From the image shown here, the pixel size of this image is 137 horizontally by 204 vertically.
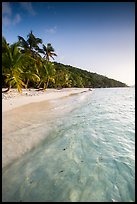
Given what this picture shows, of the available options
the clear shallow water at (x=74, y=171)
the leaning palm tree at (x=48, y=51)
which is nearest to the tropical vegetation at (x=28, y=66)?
the leaning palm tree at (x=48, y=51)

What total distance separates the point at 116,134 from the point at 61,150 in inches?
113

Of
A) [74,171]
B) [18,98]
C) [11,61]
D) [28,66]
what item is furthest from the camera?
[28,66]

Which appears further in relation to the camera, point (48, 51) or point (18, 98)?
point (48, 51)

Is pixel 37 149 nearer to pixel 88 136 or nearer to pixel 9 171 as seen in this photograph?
pixel 9 171

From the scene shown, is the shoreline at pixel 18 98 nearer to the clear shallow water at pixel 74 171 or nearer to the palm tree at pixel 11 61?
the palm tree at pixel 11 61

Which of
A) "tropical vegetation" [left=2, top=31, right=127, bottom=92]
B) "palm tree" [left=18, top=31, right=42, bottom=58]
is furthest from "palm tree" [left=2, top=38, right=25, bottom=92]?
"palm tree" [left=18, top=31, right=42, bottom=58]

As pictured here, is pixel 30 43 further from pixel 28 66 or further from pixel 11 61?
pixel 11 61

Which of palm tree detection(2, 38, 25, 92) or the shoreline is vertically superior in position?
palm tree detection(2, 38, 25, 92)

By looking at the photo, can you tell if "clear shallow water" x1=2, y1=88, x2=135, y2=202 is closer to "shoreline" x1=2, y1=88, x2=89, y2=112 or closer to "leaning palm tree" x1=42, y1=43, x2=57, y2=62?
"shoreline" x1=2, y1=88, x2=89, y2=112

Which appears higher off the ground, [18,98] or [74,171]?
[18,98]

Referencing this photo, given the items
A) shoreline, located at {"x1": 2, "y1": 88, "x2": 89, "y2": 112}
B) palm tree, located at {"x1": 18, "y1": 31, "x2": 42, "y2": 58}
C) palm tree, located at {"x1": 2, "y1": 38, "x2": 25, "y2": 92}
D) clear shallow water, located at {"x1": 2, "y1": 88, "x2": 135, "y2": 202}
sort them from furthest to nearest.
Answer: palm tree, located at {"x1": 18, "y1": 31, "x2": 42, "y2": 58}, palm tree, located at {"x1": 2, "y1": 38, "x2": 25, "y2": 92}, shoreline, located at {"x1": 2, "y1": 88, "x2": 89, "y2": 112}, clear shallow water, located at {"x1": 2, "y1": 88, "x2": 135, "y2": 202}

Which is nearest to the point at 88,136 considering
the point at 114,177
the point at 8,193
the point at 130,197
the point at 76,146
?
the point at 76,146

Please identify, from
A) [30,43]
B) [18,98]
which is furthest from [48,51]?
[18,98]

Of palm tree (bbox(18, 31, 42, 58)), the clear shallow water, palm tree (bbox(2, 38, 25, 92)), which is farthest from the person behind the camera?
palm tree (bbox(18, 31, 42, 58))
